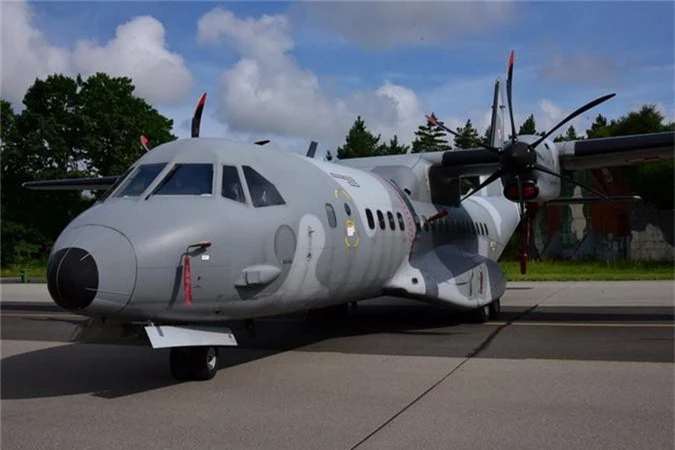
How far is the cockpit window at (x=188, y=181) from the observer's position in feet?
24.4

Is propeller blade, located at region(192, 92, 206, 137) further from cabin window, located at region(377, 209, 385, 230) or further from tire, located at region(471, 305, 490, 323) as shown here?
tire, located at region(471, 305, 490, 323)

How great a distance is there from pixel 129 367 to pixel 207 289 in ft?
8.95

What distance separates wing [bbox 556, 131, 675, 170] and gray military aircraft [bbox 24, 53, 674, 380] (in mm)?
42

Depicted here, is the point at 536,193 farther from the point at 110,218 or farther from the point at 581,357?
the point at 110,218

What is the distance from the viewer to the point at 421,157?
14398 millimetres

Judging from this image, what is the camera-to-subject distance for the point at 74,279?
6160mm

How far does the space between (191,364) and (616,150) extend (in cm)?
975

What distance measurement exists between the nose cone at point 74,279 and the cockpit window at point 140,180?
1313 mm

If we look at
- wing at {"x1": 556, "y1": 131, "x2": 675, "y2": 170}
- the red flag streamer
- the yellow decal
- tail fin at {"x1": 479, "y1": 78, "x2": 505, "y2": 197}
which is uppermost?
tail fin at {"x1": 479, "y1": 78, "x2": 505, "y2": 197}

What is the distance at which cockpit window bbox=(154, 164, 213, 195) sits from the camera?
743 centimetres

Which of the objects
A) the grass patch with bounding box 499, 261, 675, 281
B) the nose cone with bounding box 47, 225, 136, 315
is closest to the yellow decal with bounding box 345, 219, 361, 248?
the nose cone with bounding box 47, 225, 136, 315

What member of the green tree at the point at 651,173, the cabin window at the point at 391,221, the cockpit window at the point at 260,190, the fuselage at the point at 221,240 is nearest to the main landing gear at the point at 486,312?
the cabin window at the point at 391,221

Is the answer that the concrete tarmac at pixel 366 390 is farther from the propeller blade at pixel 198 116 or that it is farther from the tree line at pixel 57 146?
the tree line at pixel 57 146

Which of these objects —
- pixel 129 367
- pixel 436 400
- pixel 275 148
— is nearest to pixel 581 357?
pixel 436 400
